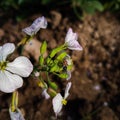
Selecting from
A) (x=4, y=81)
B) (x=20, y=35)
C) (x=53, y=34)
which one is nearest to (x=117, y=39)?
(x=53, y=34)

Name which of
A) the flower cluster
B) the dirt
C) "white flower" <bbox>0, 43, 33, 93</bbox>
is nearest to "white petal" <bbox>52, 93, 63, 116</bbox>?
the flower cluster

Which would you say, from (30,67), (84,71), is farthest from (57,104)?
(84,71)

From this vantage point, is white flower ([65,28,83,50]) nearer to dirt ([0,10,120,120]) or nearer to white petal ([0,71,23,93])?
white petal ([0,71,23,93])

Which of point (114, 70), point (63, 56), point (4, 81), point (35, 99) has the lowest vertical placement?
point (114, 70)

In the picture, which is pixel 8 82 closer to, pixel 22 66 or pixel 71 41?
pixel 22 66

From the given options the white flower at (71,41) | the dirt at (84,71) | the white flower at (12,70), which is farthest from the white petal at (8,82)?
the dirt at (84,71)

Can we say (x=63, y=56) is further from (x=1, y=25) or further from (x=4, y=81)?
(x=1, y=25)
